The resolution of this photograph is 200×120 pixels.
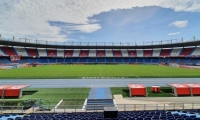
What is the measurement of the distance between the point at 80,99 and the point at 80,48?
70.0m

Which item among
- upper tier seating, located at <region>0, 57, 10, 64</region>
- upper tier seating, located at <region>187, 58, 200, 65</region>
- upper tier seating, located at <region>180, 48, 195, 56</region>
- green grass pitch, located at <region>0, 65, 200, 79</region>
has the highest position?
upper tier seating, located at <region>180, 48, 195, 56</region>

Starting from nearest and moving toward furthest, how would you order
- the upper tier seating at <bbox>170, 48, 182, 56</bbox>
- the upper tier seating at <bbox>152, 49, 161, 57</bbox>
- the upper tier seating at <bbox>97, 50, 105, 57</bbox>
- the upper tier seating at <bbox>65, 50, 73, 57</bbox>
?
the upper tier seating at <bbox>170, 48, 182, 56</bbox> → the upper tier seating at <bbox>152, 49, 161, 57</bbox> → the upper tier seating at <bbox>65, 50, 73, 57</bbox> → the upper tier seating at <bbox>97, 50, 105, 57</bbox>

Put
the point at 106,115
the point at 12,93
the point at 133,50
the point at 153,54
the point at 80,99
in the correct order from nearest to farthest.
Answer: the point at 106,115, the point at 80,99, the point at 12,93, the point at 153,54, the point at 133,50

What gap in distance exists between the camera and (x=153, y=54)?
7944 cm

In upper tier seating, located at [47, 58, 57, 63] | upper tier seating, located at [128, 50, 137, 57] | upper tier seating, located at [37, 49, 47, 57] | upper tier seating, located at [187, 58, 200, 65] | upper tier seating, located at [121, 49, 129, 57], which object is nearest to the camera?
upper tier seating, located at [187, 58, 200, 65]

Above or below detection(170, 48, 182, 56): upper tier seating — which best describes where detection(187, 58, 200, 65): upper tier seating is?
below

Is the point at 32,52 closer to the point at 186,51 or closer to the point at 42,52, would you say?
the point at 42,52

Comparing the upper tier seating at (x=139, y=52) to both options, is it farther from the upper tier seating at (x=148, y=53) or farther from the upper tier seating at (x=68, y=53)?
the upper tier seating at (x=68, y=53)

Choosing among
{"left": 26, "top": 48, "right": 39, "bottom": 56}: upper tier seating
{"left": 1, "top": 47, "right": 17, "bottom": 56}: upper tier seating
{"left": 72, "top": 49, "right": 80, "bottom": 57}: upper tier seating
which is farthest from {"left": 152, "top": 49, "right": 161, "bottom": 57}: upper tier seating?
{"left": 1, "top": 47, "right": 17, "bottom": 56}: upper tier seating

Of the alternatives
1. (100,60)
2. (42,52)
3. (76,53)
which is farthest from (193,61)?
(42,52)

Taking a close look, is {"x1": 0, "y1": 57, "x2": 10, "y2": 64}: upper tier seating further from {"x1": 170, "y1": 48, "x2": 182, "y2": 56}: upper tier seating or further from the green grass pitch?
{"x1": 170, "y1": 48, "x2": 182, "y2": 56}: upper tier seating

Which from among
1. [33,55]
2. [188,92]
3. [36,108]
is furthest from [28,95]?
[33,55]

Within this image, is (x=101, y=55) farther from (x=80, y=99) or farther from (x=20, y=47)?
(x=80, y=99)

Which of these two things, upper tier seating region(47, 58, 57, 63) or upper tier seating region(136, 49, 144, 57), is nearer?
upper tier seating region(47, 58, 57, 63)
